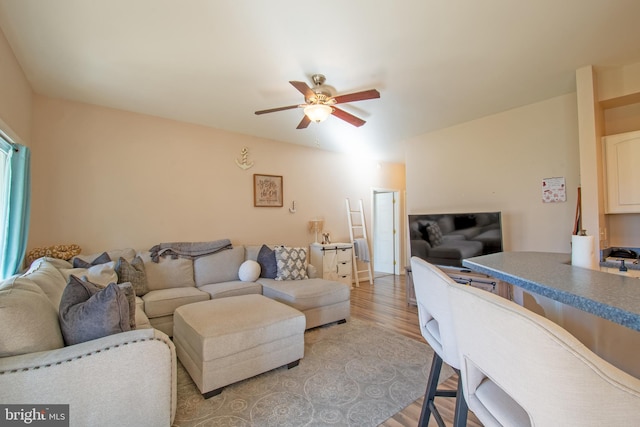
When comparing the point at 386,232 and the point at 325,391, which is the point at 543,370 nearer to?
the point at 325,391

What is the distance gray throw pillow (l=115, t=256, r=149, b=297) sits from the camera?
2883mm

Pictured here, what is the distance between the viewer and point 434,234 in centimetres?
382

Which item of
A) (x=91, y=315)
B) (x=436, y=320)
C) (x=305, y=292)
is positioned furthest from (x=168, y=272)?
(x=436, y=320)

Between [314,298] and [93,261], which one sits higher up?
[93,261]

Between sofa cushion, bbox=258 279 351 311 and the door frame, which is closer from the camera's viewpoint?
sofa cushion, bbox=258 279 351 311

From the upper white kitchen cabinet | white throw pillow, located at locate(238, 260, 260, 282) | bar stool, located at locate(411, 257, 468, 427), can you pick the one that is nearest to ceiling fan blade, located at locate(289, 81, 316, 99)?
bar stool, located at locate(411, 257, 468, 427)

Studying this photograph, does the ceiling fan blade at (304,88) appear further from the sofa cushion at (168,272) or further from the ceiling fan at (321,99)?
the sofa cushion at (168,272)

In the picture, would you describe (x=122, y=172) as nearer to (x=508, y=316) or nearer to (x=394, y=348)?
(x=394, y=348)

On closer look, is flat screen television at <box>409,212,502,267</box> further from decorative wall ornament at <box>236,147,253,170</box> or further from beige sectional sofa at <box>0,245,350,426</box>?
beige sectional sofa at <box>0,245,350,426</box>

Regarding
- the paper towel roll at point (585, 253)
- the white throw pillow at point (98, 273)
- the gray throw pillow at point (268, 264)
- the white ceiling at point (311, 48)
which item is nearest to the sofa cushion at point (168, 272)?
the white throw pillow at point (98, 273)

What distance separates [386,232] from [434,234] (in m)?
2.73

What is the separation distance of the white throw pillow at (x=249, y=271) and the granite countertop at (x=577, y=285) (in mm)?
2815

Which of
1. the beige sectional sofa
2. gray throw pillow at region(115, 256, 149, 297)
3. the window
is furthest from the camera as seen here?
gray throw pillow at region(115, 256, 149, 297)

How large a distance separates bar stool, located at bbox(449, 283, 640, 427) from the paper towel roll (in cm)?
85
